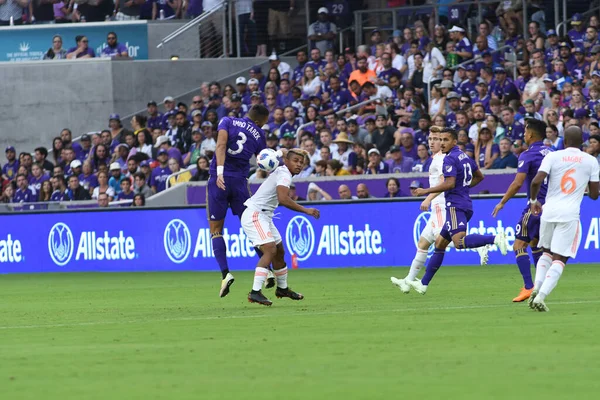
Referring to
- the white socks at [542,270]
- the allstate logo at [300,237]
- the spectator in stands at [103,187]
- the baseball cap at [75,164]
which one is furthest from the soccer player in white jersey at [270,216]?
the baseball cap at [75,164]

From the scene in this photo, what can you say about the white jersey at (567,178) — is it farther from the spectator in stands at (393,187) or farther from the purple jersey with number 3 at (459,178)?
the spectator in stands at (393,187)

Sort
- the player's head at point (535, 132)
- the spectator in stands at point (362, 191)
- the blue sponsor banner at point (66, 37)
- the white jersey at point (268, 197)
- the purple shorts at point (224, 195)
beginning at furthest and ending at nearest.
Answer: the blue sponsor banner at point (66, 37) < the spectator in stands at point (362, 191) < the purple shorts at point (224, 195) < the white jersey at point (268, 197) < the player's head at point (535, 132)

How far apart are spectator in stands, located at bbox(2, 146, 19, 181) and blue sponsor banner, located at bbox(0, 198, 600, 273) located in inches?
230

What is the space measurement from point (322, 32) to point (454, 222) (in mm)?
20201

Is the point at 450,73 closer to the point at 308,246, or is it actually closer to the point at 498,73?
the point at 498,73

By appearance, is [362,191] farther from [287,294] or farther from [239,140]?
[287,294]

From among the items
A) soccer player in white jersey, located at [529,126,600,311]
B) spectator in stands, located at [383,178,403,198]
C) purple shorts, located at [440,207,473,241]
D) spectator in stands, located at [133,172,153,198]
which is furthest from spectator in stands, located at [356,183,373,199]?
soccer player in white jersey, located at [529,126,600,311]

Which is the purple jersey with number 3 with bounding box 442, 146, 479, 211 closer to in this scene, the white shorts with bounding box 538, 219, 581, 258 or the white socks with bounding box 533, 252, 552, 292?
the white socks with bounding box 533, 252, 552, 292

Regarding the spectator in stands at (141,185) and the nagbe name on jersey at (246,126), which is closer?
the nagbe name on jersey at (246,126)

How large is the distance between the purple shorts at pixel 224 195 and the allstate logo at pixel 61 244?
12065mm

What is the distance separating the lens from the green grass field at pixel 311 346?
793cm

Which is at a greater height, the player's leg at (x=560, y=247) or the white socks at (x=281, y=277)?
the player's leg at (x=560, y=247)

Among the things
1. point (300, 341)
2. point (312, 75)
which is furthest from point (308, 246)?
point (300, 341)

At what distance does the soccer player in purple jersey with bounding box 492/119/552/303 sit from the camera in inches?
551
